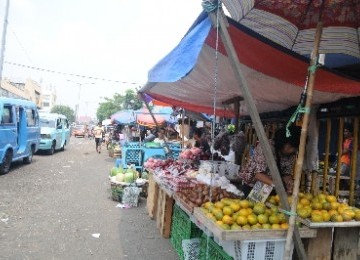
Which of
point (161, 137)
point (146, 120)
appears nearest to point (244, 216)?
point (161, 137)

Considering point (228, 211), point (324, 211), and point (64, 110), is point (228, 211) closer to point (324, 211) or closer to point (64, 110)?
point (324, 211)

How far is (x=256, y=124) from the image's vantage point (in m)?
2.87

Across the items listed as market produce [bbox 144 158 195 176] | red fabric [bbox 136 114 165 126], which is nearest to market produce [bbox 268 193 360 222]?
market produce [bbox 144 158 195 176]

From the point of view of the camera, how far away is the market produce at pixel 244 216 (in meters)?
3.13

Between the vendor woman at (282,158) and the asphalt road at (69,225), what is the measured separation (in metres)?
1.97

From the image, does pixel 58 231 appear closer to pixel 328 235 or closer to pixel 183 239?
pixel 183 239

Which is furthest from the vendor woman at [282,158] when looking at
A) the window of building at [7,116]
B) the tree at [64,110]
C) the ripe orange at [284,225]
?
the tree at [64,110]

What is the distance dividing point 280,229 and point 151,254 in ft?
8.92

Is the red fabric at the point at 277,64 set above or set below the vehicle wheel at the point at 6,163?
above

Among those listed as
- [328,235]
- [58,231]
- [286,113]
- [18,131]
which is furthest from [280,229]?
[18,131]

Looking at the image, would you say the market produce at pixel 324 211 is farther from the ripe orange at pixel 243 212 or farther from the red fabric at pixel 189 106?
the red fabric at pixel 189 106

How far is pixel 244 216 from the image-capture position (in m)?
3.22

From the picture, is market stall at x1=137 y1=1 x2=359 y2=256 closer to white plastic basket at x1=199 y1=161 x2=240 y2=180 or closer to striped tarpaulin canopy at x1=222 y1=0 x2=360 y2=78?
striped tarpaulin canopy at x1=222 y1=0 x2=360 y2=78

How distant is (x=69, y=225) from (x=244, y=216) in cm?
425
